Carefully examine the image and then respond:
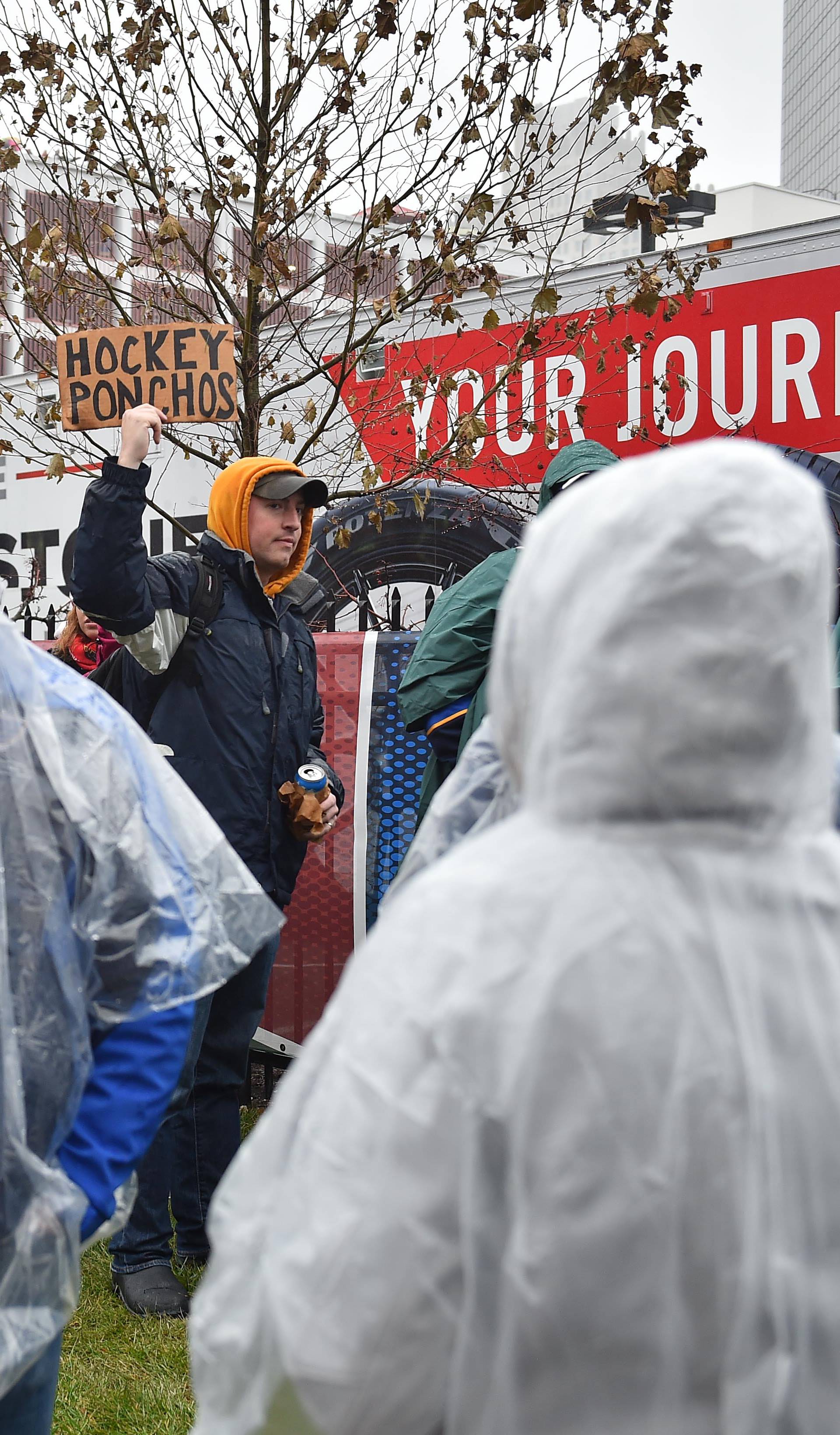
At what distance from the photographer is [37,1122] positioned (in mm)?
1411

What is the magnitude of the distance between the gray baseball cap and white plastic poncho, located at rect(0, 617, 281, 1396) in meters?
1.76

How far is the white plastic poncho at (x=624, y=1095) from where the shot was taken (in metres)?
0.89

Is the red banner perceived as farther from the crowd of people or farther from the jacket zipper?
the crowd of people

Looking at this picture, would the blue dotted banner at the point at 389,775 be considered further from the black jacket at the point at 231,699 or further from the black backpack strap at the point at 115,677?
the black backpack strap at the point at 115,677

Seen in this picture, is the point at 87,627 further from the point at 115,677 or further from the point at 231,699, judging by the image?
the point at 231,699

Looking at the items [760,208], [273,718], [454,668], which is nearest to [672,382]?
[454,668]

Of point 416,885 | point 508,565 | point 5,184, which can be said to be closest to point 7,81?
point 5,184

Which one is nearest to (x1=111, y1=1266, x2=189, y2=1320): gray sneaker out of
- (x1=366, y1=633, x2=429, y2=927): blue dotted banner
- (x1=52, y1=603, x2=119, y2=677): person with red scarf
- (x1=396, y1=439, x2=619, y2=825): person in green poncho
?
(x1=396, y1=439, x2=619, y2=825): person in green poncho

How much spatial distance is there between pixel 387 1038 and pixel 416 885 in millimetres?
117

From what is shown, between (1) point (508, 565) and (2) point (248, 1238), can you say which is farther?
(1) point (508, 565)

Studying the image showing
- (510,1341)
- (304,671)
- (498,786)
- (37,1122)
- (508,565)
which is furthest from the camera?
(304,671)

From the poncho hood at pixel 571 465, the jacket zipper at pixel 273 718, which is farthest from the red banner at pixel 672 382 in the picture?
the jacket zipper at pixel 273 718

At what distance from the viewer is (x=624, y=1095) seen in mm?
885

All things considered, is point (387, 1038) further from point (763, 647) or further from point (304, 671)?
point (304, 671)
